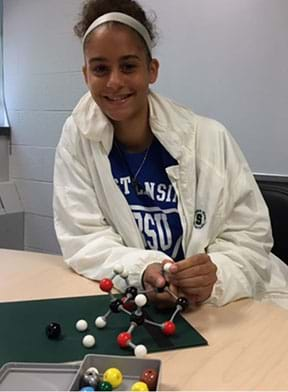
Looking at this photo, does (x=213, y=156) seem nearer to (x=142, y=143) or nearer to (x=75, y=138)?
(x=142, y=143)

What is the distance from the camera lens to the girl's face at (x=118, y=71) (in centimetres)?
114

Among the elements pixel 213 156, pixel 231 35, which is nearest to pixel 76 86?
pixel 231 35

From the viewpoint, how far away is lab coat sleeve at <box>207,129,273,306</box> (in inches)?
42.2

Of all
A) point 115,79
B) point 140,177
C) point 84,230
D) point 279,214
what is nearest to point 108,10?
point 115,79

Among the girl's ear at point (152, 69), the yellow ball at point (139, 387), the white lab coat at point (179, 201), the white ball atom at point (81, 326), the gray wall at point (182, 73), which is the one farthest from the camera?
the gray wall at point (182, 73)

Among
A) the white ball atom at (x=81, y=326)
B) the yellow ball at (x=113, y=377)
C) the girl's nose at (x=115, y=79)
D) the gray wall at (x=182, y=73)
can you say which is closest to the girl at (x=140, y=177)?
the girl's nose at (x=115, y=79)

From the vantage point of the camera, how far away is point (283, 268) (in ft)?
4.51

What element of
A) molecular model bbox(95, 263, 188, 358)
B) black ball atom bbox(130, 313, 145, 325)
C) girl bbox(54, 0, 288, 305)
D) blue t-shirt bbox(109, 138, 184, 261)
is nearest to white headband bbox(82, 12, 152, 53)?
girl bbox(54, 0, 288, 305)

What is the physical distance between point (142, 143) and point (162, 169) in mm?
109

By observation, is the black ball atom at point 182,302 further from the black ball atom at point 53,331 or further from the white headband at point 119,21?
the white headband at point 119,21

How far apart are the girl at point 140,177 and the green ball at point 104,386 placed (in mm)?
451

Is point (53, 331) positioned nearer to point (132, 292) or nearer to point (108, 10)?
point (132, 292)

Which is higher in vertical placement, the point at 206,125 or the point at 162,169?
the point at 206,125

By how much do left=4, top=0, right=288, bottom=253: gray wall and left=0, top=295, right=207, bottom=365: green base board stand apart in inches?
47.7
